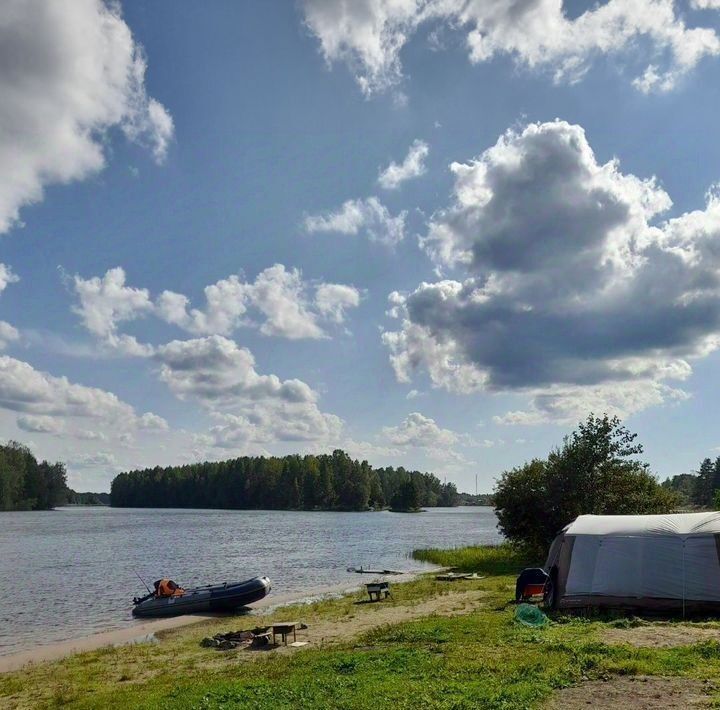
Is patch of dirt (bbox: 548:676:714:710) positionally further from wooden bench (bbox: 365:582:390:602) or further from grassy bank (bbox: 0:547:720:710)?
wooden bench (bbox: 365:582:390:602)

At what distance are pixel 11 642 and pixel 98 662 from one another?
8316mm

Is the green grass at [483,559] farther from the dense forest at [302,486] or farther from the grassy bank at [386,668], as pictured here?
the dense forest at [302,486]

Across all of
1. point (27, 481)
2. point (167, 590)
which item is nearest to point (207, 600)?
point (167, 590)

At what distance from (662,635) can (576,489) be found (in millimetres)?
21126

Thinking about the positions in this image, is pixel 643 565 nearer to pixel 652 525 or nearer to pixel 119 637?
pixel 652 525

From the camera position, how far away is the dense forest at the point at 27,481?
138875mm

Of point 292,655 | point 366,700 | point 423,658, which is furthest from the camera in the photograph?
point 292,655

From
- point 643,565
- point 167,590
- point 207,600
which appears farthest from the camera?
point 167,590

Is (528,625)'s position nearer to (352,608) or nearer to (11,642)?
(352,608)

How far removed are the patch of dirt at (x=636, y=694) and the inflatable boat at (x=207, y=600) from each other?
2040cm

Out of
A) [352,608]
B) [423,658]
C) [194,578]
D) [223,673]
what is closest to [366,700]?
[423,658]

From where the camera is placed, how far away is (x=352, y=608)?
26.2 meters

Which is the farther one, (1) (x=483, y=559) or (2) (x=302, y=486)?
(2) (x=302, y=486)

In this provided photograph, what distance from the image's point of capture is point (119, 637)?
80.4 feet
